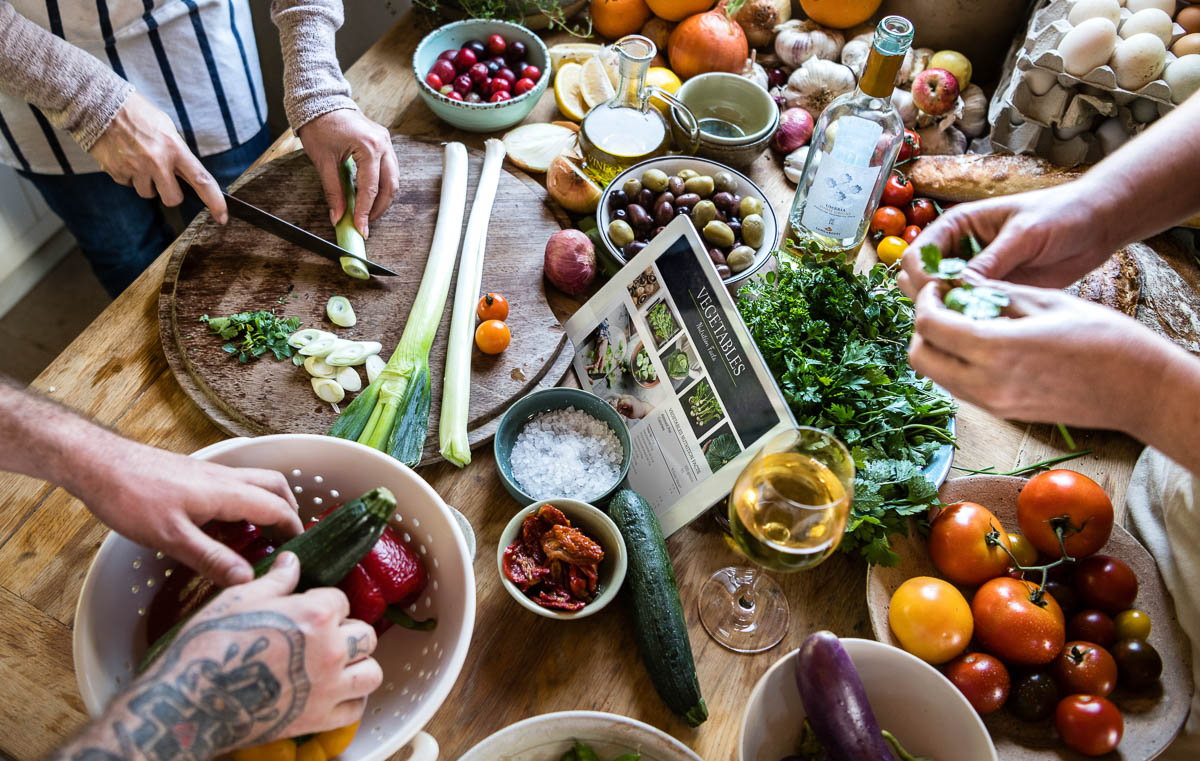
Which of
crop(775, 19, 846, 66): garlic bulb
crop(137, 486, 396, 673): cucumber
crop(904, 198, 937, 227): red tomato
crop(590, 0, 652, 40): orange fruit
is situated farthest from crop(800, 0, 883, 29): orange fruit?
crop(137, 486, 396, 673): cucumber

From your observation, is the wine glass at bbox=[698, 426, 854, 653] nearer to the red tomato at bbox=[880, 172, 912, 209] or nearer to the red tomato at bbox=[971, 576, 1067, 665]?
the red tomato at bbox=[971, 576, 1067, 665]

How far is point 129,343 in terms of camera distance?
1370 mm

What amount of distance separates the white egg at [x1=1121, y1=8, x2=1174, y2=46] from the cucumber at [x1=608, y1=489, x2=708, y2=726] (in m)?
1.41

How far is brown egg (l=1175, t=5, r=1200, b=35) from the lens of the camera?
1.56 metres

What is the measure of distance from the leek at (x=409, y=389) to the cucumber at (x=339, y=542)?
1.19ft

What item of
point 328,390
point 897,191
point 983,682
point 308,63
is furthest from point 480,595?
point 897,191

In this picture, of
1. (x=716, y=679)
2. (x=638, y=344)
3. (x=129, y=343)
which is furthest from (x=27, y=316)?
(x=716, y=679)

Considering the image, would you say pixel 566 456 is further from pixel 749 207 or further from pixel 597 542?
pixel 749 207

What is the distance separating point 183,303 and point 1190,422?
1495 millimetres

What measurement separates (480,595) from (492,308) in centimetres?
54

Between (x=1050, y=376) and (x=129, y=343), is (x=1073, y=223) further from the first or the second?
(x=129, y=343)

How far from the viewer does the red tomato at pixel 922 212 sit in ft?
5.43

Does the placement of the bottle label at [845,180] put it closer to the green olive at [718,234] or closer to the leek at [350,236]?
the green olive at [718,234]

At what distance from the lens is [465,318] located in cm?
141
